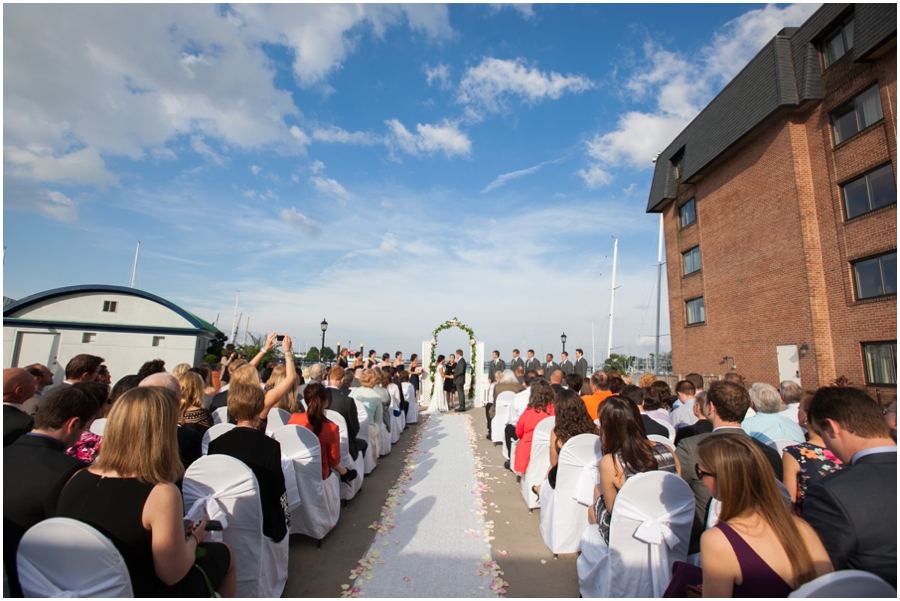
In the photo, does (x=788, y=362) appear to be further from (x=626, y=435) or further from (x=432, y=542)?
(x=432, y=542)

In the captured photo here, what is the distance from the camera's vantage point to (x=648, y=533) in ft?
9.46

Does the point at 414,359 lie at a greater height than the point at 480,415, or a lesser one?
greater

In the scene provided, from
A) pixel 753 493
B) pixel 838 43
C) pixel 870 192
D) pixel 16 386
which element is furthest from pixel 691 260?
pixel 16 386

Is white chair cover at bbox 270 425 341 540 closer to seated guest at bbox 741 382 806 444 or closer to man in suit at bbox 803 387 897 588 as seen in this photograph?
man in suit at bbox 803 387 897 588

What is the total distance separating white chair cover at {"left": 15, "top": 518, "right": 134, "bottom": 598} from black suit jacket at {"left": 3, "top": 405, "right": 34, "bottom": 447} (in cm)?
165

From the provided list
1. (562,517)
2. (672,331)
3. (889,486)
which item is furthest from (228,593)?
(672,331)

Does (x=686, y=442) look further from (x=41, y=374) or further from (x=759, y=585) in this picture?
(x=41, y=374)

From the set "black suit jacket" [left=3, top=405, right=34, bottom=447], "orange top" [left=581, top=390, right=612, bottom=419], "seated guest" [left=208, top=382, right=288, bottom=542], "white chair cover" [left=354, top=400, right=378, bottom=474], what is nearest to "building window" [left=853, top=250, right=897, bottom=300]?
"orange top" [left=581, top=390, right=612, bottom=419]

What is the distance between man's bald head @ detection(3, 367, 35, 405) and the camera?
11.2 ft

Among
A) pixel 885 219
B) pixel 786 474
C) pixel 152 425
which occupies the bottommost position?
pixel 786 474

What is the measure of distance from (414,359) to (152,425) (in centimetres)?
1302

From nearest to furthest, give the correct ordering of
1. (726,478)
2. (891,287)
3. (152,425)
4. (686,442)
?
(726,478) < (152,425) < (686,442) < (891,287)

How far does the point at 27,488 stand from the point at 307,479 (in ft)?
7.52

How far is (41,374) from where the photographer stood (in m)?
5.02
